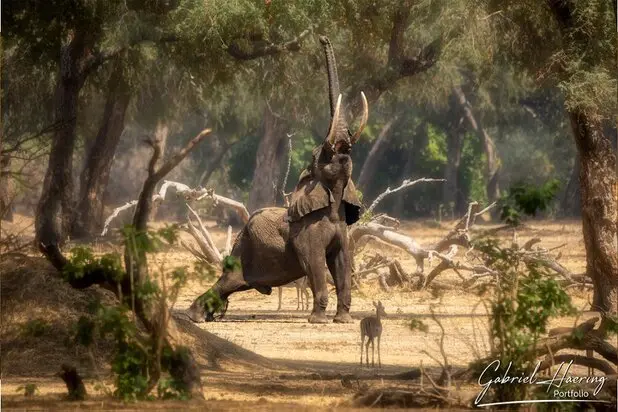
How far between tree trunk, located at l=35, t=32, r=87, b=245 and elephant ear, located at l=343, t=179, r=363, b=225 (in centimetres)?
657

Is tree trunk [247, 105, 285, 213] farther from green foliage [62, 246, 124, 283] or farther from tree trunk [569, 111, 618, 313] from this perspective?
green foliage [62, 246, 124, 283]

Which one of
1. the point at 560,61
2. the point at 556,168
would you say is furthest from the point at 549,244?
the point at 556,168

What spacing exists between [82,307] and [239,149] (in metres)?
49.3

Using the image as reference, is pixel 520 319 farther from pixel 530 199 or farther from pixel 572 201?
pixel 572 201

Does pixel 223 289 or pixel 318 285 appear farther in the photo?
pixel 223 289

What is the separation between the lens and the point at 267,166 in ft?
161

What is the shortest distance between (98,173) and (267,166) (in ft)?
46.3

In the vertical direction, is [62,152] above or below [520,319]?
above

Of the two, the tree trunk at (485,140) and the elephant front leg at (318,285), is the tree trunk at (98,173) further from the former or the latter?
the tree trunk at (485,140)

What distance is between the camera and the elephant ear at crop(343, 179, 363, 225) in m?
18.4

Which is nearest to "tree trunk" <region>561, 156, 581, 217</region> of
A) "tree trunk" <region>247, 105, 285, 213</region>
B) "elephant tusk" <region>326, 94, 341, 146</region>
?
"tree trunk" <region>247, 105, 285, 213</region>

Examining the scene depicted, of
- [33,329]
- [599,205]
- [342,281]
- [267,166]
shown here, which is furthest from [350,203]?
[267,166]

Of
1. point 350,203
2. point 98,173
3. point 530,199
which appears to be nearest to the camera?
point 530,199

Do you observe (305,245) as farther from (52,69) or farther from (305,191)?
(52,69)
